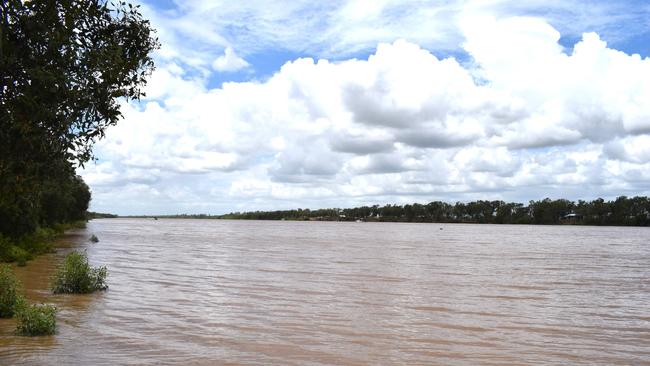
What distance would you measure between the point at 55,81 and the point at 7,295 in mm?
13691

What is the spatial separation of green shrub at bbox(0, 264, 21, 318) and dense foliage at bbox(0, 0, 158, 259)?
10.2 metres

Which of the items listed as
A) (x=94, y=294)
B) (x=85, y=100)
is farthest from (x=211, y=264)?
(x=85, y=100)

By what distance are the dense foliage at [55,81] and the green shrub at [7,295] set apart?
33.6 feet

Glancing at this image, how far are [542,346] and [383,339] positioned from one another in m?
5.22

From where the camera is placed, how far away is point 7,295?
1914cm

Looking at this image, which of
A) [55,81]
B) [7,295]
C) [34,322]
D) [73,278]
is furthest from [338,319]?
[55,81]

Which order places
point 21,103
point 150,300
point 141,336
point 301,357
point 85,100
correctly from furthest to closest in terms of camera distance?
point 150,300
point 141,336
point 301,357
point 85,100
point 21,103

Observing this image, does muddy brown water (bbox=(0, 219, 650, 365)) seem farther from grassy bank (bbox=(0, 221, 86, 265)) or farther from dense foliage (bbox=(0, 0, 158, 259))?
dense foliage (bbox=(0, 0, 158, 259))

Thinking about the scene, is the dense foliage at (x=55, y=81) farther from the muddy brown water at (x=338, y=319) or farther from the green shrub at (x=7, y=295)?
the green shrub at (x=7, y=295)

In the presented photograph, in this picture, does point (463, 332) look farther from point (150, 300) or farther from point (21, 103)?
point (21, 103)

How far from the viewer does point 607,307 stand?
1072 inches

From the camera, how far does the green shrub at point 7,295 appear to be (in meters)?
18.9

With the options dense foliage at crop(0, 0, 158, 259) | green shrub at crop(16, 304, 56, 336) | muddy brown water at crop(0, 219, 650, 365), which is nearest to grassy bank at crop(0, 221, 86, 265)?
muddy brown water at crop(0, 219, 650, 365)

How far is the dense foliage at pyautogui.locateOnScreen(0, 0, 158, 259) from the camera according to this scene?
28.2 feet
